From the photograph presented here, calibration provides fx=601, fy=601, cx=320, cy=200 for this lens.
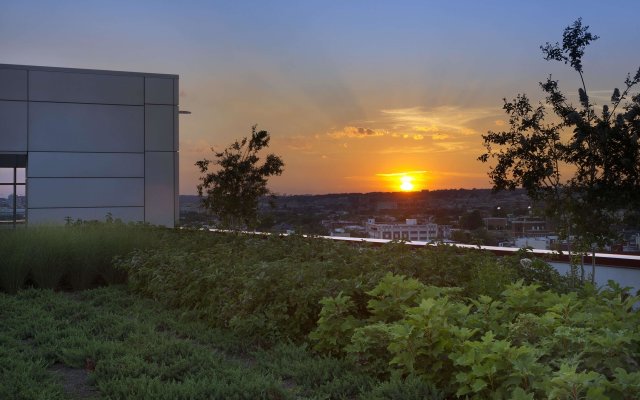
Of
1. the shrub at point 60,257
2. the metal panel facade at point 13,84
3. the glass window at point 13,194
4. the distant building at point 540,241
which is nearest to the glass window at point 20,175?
the glass window at point 13,194

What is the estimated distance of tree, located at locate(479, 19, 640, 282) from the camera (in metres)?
8.89

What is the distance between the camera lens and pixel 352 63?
1203 cm

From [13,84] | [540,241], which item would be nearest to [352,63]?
[540,241]

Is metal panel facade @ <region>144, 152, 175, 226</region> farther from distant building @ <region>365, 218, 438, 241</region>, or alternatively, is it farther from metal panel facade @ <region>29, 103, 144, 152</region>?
distant building @ <region>365, 218, 438, 241</region>

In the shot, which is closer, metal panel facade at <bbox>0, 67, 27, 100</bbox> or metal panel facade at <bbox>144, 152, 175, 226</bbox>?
metal panel facade at <bbox>0, 67, 27, 100</bbox>

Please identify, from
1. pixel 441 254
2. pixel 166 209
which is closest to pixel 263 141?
pixel 166 209

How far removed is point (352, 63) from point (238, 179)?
616cm

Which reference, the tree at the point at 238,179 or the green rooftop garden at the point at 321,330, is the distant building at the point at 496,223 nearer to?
the green rooftop garden at the point at 321,330

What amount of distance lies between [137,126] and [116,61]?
7.29ft

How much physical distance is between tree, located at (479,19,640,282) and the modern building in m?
13.7

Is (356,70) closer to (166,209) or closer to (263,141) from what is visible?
(263,141)

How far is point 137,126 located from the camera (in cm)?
2047

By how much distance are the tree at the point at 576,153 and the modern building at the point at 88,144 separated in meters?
13.7

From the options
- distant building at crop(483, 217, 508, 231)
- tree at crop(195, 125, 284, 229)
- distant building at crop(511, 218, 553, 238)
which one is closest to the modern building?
tree at crop(195, 125, 284, 229)
